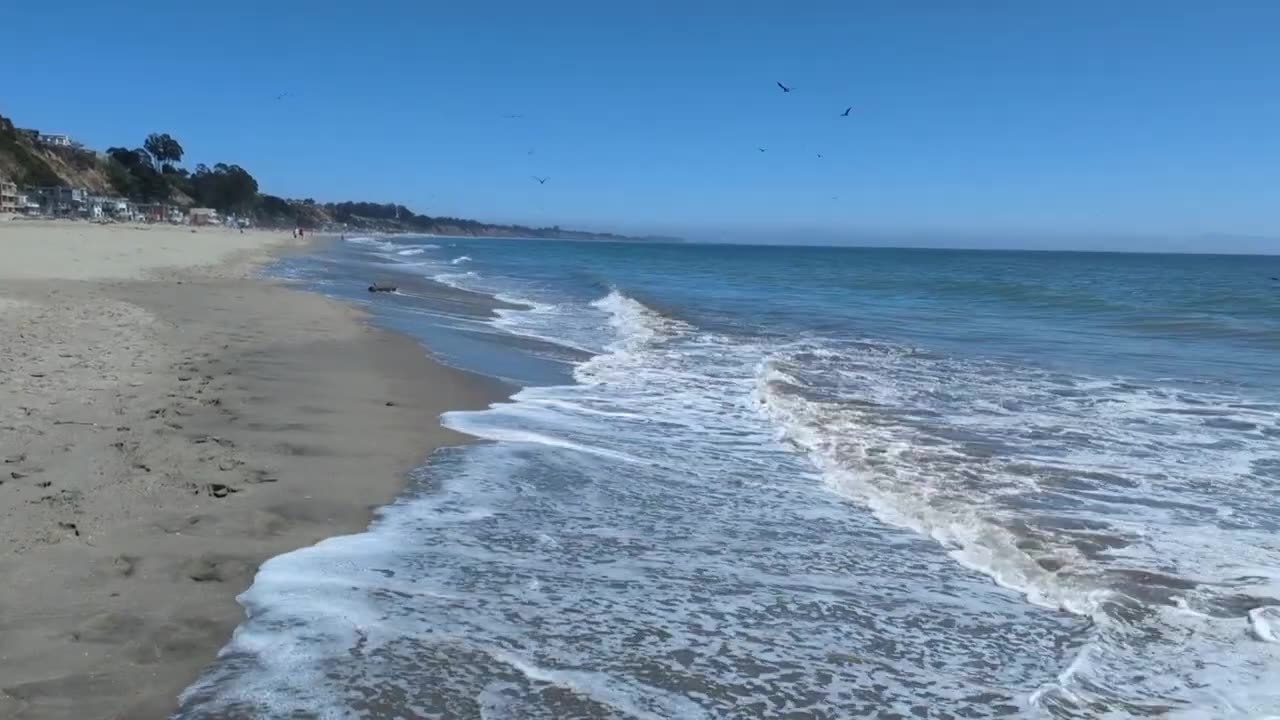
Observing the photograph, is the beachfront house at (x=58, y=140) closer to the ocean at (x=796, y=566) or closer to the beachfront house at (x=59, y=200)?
the beachfront house at (x=59, y=200)

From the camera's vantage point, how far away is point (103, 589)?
13.9 ft

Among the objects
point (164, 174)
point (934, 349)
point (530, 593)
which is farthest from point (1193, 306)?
point (164, 174)

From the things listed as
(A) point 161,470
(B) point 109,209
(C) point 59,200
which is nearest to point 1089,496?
(A) point 161,470

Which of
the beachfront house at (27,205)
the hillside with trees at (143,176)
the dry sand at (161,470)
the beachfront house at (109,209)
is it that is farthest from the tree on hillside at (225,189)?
the dry sand at (161,470)

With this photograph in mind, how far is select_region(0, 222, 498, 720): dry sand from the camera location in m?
3.72

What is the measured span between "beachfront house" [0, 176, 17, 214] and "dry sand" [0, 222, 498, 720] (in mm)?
83707

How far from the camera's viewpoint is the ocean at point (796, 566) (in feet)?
12.3

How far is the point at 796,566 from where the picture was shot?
5.24 m

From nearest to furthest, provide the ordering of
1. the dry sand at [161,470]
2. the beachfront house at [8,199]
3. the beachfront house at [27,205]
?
the dry sand at [161,470] → the beachfront house at [8,199] → the beachfront house at [27,205]

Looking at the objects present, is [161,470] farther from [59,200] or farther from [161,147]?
[161,147]

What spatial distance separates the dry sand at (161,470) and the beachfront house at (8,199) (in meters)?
83.7

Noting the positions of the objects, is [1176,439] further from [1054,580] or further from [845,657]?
[845,657]

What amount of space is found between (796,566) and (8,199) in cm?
9845

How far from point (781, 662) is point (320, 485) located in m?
3.59
